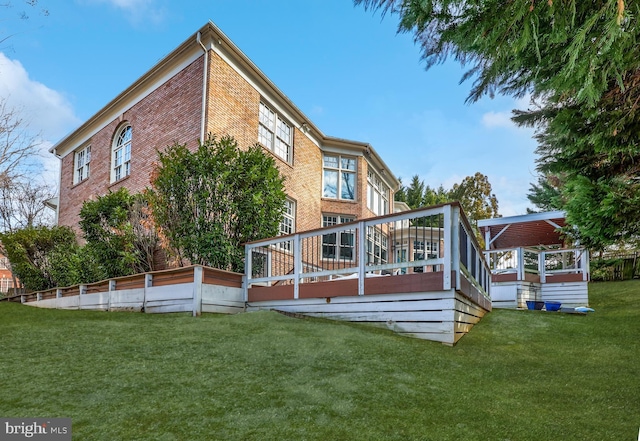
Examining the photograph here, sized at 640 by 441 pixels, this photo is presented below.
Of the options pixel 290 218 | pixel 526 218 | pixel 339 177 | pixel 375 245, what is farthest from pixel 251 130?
pixel 526 218

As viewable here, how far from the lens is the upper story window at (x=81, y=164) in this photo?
17.1 meters

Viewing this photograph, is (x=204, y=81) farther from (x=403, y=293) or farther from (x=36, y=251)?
(x=36, y=251)

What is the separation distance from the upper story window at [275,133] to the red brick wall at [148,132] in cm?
228

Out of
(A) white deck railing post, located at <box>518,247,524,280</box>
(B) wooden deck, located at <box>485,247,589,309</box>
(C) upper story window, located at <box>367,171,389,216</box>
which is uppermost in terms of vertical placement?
(C) upper story window, located at <box>367,171,389,216</box>

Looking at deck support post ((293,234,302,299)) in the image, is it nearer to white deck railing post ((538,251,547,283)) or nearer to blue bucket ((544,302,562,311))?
blue bucket ((544,302,562,311))

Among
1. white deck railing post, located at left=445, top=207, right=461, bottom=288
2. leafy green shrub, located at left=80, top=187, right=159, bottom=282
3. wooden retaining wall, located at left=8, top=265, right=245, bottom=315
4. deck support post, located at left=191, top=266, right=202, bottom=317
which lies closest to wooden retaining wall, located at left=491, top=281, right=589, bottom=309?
white deck railing post, located at left=445, top=207, right=461, bottom=288

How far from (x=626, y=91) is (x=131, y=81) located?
13.5 metres

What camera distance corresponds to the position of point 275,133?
1410 centimetres

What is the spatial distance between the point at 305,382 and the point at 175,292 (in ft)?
15.0

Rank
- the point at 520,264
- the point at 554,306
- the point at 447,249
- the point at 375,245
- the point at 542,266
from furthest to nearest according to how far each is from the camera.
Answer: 1. the point at 375,245
2. the point at 542,266
3. the point at 520,264
4. the point at 554,306
5. the point at 447,249

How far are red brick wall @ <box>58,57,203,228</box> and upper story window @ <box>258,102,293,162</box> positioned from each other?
7.49 feet

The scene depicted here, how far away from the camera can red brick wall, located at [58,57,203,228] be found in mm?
11812

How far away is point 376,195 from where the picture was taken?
19859 millimetres

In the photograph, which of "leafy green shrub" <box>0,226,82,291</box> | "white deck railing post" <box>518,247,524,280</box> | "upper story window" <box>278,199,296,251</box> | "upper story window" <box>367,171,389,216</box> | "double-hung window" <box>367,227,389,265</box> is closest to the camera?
"white deck railing post" <box>518,247,524,280</box>
